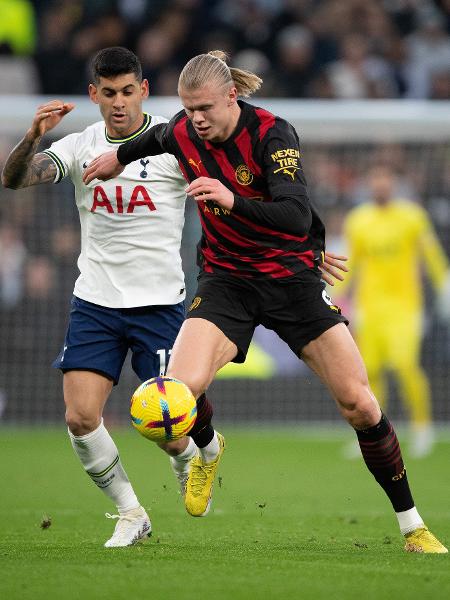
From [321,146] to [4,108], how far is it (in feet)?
13.7

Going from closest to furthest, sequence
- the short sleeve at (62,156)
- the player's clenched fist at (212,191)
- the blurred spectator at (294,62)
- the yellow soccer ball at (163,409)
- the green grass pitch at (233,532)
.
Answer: the green grass pitch at (233,532)
the player's clenched fist at (212,191)
the yellow soccer ball at (163,409)
the short sleeve at (62,156)
the blurred spectator at (294,62)

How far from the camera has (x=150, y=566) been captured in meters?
5.71

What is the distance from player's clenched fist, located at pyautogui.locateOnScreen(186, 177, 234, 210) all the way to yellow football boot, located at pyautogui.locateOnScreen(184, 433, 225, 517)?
2038 mm

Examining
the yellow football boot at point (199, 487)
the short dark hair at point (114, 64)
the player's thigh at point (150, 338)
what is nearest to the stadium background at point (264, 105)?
the short dark hair at point (114, 64)

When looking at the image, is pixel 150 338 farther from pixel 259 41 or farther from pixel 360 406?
pixel 259 41

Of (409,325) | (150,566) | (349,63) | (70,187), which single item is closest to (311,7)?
(349,63)

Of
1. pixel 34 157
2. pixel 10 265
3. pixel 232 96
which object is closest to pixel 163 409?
pixel 232 96

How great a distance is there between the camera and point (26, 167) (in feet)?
23.0

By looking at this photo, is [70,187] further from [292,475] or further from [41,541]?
[41,541]

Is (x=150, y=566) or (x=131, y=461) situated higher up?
(x=150, y=566)

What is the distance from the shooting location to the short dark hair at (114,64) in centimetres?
713

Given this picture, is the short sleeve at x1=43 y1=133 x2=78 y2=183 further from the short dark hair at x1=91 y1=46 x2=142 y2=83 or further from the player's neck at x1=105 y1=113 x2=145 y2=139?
the short dark hair at x1=91 y1=46 x2=142 y2=83

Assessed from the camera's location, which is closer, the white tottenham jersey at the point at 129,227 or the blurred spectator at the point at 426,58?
the white tottenham jersey at the point at 129,227

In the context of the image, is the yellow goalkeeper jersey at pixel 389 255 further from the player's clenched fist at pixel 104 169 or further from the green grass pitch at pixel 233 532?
the player's clenched fist at pixel 104 169
